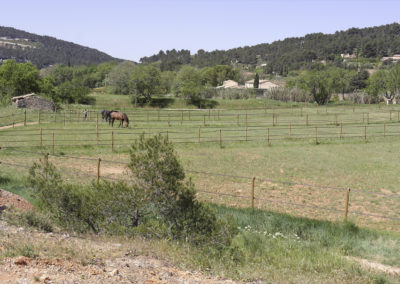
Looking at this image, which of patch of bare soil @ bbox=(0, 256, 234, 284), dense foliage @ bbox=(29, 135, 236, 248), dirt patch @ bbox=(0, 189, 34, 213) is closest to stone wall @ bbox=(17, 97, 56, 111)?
dirt patch @ bbox=(0, 189, 34, 213)

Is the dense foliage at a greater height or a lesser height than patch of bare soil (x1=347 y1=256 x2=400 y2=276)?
greater

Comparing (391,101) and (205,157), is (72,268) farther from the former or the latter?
(391,101)

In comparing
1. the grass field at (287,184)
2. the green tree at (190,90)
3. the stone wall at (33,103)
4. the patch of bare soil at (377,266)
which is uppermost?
the green tree at (190,90)

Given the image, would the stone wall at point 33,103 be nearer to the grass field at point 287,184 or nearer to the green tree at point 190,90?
the grass field at point 287,184

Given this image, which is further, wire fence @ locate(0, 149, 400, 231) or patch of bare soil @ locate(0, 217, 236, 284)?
wire fence @ locate(0, 149, 400, 231)

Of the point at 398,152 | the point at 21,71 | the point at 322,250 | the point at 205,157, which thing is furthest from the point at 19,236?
the point at 21,71

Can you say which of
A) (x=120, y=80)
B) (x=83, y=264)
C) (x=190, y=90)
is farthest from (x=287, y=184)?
(x=120, y=80)

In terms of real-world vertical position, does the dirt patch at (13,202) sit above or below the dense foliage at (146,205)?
below

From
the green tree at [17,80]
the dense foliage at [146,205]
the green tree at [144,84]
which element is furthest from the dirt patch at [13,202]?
the green tree at [144,84]

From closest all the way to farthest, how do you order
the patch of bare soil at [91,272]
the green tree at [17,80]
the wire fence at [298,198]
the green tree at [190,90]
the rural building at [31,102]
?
the patch of bare soil at [91,272], the wire fence at [298,198], the rural building at [31,102], the green tree at [17,80], the green tree at [190,90]

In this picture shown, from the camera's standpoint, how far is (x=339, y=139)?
29828mm

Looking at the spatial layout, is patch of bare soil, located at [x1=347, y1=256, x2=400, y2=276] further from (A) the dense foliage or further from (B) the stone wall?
(B) the stone wall

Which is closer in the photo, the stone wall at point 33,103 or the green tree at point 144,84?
the stone wall at point 33,103

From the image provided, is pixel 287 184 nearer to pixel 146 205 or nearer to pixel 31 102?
pixel 146 205
